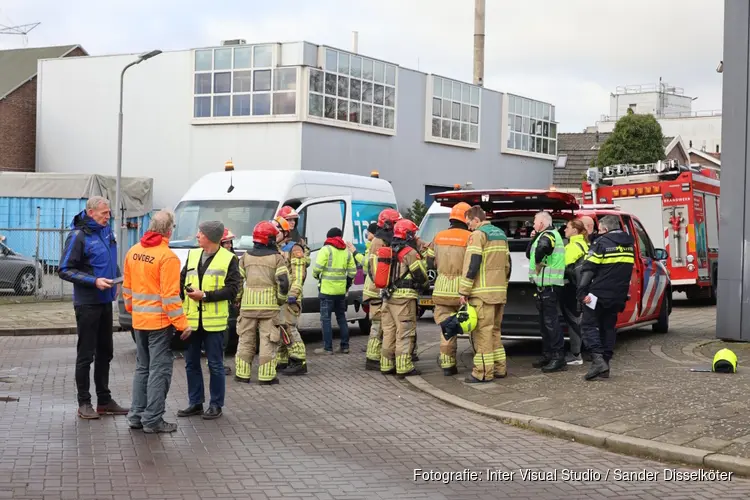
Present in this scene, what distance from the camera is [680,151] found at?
63531 millimetres

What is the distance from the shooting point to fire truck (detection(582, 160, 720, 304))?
2223 centimetres

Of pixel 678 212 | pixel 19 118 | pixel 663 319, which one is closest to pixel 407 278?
pixel 663 319

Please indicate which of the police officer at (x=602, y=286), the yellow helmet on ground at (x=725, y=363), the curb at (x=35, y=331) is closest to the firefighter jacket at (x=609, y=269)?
the police officer at (x=602, y=286)

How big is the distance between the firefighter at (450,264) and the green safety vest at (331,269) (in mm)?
2694

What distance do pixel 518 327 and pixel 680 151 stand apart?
2124 inches

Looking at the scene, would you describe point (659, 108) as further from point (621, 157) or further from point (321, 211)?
point (321, 211)

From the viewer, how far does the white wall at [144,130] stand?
3950cm

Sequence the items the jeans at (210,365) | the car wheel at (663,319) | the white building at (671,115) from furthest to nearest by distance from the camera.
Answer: the white building at (671,115) → the car wheel at (663,319) → the jeans at (210,365)

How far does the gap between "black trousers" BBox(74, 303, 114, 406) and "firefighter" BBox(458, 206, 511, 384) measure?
3.86 m

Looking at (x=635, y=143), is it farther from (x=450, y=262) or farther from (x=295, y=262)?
(x=450, y=262)

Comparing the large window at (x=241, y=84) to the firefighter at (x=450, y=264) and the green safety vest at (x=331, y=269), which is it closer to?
the green safety vest at (x=331, y=269)

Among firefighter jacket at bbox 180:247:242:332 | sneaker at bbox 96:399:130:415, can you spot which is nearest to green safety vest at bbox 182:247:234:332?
firefighter jacket at bbox 180:247:242:332

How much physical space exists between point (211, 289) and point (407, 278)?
10.6 feet

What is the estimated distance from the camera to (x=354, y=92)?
4091 centimetres
